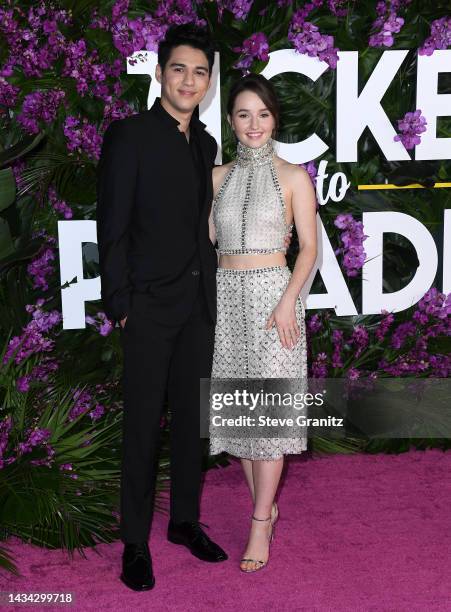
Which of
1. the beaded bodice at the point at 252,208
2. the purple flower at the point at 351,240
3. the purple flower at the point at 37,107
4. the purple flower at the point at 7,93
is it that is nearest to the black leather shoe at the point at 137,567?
the beaded bodice at the point at 252,208

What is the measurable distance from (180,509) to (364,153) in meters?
2.20

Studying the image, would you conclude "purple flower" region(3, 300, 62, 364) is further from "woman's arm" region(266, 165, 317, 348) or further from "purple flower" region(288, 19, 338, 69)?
"purple flower" region(288, 19, 338, 69)

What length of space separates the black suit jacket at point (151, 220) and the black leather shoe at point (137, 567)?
2.98 ft

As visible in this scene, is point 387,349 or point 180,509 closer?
point 180,509

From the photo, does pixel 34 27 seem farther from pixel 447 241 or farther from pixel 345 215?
pixel 447 241

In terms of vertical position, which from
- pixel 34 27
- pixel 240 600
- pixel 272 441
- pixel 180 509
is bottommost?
pixel 240 600

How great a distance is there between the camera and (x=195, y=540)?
3254 mm

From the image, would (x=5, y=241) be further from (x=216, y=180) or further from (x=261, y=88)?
(x=261, y=88)

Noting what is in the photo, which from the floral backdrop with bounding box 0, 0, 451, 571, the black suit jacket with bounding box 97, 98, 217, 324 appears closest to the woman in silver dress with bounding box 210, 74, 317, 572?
the black suit jacket with bounding box 97, 98, 217, 324

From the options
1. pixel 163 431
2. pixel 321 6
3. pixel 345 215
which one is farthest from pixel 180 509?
pixel 321 6

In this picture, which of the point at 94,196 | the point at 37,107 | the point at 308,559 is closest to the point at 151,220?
the point at 94,196

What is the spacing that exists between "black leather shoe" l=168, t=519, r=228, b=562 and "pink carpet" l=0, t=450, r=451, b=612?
0.04 metres

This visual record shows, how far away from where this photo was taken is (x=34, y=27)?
3.87m

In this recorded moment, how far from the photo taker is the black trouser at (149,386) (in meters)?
3.01
